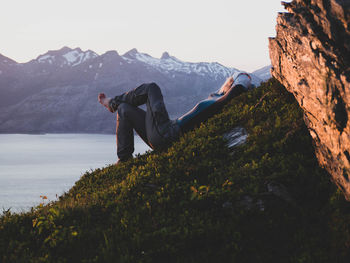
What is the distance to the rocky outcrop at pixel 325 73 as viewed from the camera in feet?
13.0

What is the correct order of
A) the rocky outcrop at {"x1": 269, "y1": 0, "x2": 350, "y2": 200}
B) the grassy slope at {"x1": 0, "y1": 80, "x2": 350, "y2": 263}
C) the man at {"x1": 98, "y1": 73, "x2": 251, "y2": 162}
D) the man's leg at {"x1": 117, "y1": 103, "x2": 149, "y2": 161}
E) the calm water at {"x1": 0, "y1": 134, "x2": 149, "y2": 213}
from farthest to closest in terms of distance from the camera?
the calm water at {"x1": 0, "y1": 134, "x2": 149, "y2": 213} < the man's leg at {"x1": 117, "y1": 103, "x2": 149, "y2": 161} < the man at {"x1": 98, "y1": 73, "x2": 251, "y2": 162} < the grassy slope at {"x1": 0, "y1": 80, "x2": 350, "y2": 263} < the rocky outcrop at {"x1": 269, "y1": 0, "x2": 350, "y2": 200}

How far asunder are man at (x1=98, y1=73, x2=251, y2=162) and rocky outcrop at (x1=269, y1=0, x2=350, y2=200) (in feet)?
11.5

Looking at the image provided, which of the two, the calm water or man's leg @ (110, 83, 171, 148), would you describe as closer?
man's leg @ (110, 83, 171, 148)

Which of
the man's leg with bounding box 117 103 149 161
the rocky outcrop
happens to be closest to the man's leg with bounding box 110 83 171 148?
the man's leg with bounding box 117 103 149 161

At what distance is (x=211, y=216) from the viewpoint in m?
4.72

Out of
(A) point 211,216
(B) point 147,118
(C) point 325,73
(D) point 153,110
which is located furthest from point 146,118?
(C) point 325,73

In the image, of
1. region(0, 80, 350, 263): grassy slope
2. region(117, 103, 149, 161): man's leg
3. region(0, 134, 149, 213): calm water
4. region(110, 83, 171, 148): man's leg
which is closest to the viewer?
region(0, 80, 350, 263): grassy slope

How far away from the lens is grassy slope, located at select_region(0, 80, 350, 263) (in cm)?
420

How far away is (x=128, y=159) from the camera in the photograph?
884cm

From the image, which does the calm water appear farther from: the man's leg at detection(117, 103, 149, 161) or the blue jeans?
the blue jeans

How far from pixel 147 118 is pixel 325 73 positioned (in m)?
4.81

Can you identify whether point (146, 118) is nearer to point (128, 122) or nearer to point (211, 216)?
point (128, 122)

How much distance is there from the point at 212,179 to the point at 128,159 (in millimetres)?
3618

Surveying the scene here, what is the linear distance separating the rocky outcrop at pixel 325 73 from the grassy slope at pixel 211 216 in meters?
0.59
